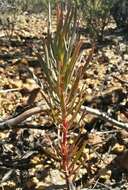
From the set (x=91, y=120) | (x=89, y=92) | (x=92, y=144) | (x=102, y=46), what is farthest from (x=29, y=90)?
(x=102, y=46)

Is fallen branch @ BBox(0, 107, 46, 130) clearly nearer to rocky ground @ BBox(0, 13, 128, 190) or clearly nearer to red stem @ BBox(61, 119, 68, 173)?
rocky ground @ BBox(0, 13, 128, 190)

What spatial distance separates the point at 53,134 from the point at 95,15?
3.28m

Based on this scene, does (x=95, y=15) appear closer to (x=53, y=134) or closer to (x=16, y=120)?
(x=53, y=134)

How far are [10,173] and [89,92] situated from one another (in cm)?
137

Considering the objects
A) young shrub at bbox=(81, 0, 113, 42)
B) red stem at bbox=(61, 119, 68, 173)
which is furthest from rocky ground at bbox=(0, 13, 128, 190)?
young shrub at bbox=(81, 0, 113, 42)

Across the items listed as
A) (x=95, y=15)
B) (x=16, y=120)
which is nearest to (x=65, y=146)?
(x=16, y=120)

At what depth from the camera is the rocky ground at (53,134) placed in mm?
2604

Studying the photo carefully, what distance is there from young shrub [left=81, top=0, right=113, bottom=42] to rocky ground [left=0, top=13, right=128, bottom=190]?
962 millimetres

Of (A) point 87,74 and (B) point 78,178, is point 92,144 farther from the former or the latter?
(A) point 87,74

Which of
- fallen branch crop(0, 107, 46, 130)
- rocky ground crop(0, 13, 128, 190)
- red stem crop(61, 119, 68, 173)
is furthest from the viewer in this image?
fallen branch crop(0, 107, 46, 130)

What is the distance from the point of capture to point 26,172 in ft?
8.73

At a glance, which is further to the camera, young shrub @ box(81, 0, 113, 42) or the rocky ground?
young shrub @ box(81, 0, 113, 42)

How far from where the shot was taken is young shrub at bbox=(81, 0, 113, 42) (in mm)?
5730

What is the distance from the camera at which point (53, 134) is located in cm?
290
